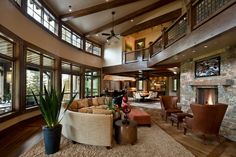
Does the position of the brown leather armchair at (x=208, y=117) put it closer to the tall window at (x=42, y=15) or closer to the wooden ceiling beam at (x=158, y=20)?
the tall window at (x=42, y=15)

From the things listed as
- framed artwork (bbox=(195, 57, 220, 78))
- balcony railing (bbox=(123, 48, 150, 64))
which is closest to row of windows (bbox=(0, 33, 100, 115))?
balcony railing (bbox=(123, 48, 150, 64))

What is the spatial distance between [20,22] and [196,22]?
536 cm

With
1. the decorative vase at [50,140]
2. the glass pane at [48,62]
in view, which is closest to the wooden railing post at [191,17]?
the decorative vase at [50,140]

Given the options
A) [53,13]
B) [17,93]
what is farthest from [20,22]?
[53,13]

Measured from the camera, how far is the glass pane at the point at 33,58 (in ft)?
20.1

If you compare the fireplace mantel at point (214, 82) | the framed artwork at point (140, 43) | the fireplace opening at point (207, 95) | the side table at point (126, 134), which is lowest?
the side table at point (126, 134)

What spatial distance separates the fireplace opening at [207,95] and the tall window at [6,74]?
642 centimetres

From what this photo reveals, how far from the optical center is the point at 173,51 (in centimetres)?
564

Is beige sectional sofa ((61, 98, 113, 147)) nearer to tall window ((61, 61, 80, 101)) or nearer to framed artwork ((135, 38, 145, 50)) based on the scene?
tall window ((61, 61, 80, 101))

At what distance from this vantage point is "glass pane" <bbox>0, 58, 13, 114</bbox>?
469 cm

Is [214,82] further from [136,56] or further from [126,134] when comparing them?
[136,56]

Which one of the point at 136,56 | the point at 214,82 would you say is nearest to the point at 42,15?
the point at 136,56

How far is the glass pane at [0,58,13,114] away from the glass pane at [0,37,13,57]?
0.81 feet

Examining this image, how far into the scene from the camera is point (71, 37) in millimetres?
10297
